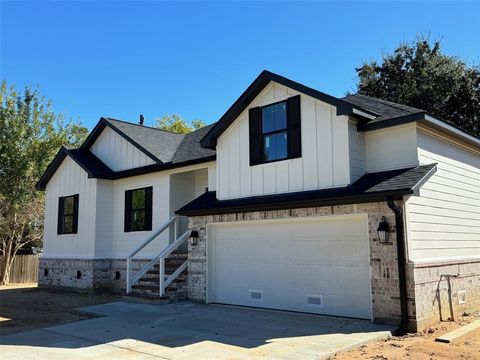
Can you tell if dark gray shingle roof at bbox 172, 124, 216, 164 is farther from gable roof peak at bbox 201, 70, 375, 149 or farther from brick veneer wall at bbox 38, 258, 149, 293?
brick veneer wall at bbox 38, 258, 149, 293

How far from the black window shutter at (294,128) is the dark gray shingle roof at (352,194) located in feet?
3.53

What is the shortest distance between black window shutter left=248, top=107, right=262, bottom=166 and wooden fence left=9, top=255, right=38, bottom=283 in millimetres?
16864

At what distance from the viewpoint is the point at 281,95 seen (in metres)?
11.8

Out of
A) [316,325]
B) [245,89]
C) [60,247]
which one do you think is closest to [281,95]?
[245,89]

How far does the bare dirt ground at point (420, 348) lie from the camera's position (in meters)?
6.96

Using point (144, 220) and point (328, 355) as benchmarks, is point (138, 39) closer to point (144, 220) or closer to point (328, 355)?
point (144, 220)

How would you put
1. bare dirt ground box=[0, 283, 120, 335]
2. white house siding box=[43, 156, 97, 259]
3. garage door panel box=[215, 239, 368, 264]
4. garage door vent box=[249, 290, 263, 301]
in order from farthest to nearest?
white house siding box=[43, 156, 97, 259], garage door vent box=[249, 290, 263, 301], bare dirt ground box=[0, 283, 120, 335], garage door panel box=[215, 239, 368, 264]

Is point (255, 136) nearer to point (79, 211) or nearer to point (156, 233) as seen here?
point (156, 233)

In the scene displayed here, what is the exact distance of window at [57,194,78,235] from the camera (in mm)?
18109

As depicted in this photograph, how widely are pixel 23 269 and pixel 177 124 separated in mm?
26495

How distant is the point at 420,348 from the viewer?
741 centimetres

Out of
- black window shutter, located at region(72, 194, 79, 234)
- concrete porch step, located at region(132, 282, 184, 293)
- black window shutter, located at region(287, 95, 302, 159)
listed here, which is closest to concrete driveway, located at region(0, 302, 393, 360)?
concrete porch step, located at region(132, 282, 184, 293)

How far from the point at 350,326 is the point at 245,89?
6607 mm

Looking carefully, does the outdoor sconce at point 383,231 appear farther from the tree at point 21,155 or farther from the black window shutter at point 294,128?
the tree at point 21,155
